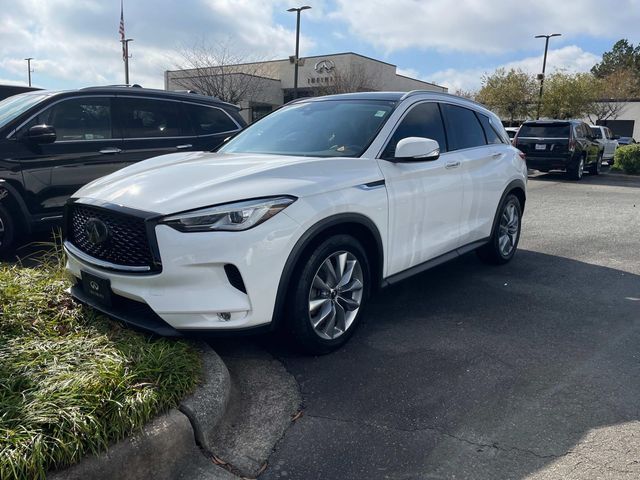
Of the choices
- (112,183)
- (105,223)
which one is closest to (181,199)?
(105,223)

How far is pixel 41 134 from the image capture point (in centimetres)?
554

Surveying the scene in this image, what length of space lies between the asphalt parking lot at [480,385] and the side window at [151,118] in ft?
12.1

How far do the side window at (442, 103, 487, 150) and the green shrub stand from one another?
15.1 metres

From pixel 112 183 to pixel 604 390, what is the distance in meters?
3.48

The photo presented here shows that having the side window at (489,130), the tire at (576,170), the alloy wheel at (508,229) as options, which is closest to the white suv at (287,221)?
the side window at (489,130)

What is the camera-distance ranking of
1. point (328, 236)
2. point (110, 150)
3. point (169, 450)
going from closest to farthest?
point (169, 450) < point (328, 236) < point (110, 150)

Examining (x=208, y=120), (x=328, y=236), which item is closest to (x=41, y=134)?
(x=208, y=120)

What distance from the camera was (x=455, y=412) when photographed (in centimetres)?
314

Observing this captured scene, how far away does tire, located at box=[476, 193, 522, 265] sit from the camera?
5.87 m

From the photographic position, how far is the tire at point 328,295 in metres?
3.44

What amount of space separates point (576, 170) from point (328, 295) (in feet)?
51.2

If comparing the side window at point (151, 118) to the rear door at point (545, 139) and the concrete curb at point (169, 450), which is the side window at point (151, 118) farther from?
the rear door at point (545, 139)

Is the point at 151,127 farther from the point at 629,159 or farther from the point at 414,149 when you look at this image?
the point at 629,159

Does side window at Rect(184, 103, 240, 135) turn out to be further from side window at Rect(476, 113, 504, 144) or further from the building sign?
the building sign
